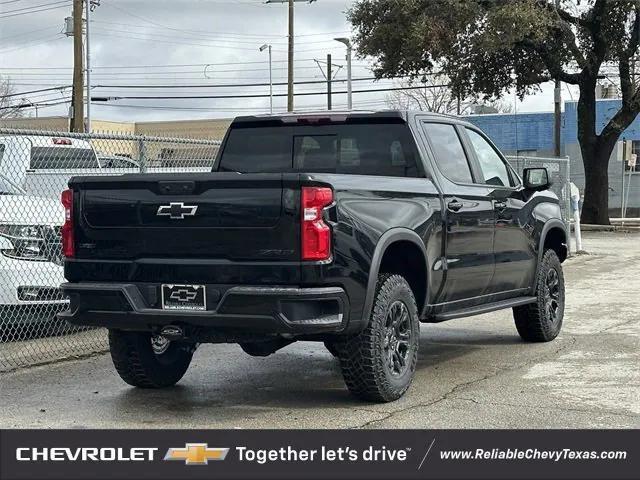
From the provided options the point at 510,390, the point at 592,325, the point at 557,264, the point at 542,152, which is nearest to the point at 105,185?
the point at 510,390

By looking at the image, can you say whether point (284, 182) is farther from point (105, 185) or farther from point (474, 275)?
point (474, 275)

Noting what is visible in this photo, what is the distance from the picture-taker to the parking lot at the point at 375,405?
595 centimetres

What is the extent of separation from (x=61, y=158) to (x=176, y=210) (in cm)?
731

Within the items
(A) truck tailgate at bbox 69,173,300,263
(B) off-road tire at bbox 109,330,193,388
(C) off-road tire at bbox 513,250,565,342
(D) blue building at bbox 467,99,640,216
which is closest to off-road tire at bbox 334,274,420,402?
(A) truck tailgate at bbox 69,173,300,263

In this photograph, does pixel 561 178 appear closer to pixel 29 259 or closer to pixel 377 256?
pixel 29 259

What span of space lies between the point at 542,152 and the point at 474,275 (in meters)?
38.3

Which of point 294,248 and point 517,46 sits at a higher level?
point 517,46

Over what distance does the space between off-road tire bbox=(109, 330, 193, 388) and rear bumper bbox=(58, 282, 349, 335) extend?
70 cm

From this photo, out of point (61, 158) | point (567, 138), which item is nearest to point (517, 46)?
point (567, 138)

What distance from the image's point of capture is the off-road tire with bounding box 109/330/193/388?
6703mm

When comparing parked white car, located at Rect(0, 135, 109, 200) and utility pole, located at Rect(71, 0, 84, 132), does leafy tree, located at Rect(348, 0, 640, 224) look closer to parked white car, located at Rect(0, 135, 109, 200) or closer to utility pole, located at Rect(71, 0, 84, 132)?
utility pole, located at Rect(71, 0, 84, 132)

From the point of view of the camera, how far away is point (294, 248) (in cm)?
556

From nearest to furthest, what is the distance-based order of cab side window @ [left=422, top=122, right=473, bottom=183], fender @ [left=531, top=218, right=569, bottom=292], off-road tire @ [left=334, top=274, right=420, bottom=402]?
off-road tire @ [left=334, top=274, right=420, bottom=402]
cab side window @ [left=422, top=122, right=473, bottom=183]
fender @ [left=531, top=218, right=569, bottom=292]

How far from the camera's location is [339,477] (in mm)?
4559
